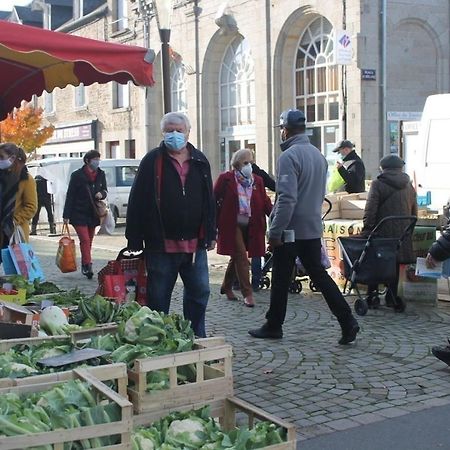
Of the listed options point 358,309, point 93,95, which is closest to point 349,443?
point 358,309

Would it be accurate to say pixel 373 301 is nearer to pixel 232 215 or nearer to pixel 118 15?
pixel 232 215

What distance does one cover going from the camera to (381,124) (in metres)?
20.2

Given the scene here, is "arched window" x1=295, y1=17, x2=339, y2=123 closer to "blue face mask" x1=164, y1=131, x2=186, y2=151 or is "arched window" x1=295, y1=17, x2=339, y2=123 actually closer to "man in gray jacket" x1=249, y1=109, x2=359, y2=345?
"man in gray jacket" x1=249, y1=109, x2=359, y2=345

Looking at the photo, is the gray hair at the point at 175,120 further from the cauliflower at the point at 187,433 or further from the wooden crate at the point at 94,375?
the cauliflower at the point at 187,433

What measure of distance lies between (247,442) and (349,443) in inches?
58.8

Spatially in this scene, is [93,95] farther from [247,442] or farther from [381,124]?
[247,442]

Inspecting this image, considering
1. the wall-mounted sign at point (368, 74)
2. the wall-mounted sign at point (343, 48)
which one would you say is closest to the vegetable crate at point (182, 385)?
the wall-mounted sign at point (343, 48)

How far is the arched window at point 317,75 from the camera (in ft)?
70.9

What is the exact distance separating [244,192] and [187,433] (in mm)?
5708

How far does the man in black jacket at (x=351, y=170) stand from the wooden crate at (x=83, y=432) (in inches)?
332

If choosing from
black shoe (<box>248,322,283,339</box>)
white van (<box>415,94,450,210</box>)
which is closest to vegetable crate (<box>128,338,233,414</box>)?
black shoe (<box>248,322,283,339</box>)

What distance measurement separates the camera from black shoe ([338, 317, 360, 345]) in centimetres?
663

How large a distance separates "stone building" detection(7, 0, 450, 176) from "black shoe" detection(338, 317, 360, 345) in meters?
13.3

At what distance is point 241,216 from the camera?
8680mm
